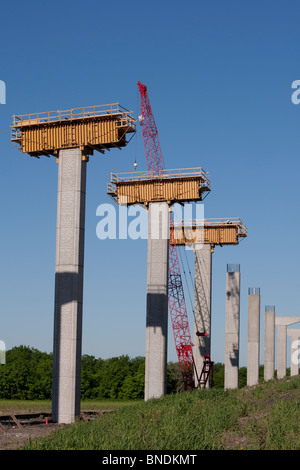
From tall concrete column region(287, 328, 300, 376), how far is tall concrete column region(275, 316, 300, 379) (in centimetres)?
810

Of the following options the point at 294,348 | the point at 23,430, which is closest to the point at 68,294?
the point at 23,430

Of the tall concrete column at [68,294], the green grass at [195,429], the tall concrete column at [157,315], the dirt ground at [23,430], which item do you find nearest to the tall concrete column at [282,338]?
the tall concrete column at [157,315]

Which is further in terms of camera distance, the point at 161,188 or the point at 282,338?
the point at 282,338

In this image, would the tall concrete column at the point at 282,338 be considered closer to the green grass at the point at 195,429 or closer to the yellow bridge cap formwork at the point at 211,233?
the yellow bridge cap formwork at the point at 211,233

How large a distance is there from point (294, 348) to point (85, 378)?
33.2 metres

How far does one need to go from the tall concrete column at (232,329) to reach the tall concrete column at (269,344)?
52.0 ft

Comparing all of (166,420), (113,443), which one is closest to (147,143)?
(166,420)

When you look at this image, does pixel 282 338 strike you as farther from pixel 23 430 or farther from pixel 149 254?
pixel 23 430

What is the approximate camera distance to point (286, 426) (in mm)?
21219

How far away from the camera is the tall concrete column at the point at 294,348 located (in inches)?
4065

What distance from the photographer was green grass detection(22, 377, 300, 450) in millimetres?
18844

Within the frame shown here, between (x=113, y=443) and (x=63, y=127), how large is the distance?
69.6 ft

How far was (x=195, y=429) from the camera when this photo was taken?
20797 millimetres
